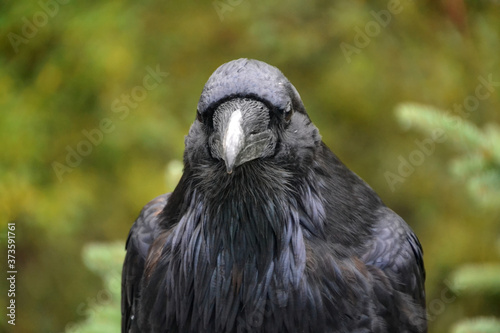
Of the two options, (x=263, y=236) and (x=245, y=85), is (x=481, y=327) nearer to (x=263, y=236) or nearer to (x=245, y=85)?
(x=263, y=236)

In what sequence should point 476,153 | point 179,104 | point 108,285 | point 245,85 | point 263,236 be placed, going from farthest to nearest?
point 179,104, point 108,285, point 476,153, point 263,236, point 245,85

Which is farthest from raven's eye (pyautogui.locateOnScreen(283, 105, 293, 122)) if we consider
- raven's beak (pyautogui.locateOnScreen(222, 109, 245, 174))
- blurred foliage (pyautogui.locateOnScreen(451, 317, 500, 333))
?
blurred foliage (pyautogui.locateOnScreen(451, 317, 500, 333))

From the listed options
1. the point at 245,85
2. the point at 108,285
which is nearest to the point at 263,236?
the point at 245,85

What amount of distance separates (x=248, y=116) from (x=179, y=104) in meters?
3.52

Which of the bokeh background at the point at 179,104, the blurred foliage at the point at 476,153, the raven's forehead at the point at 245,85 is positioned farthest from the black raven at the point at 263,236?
the bokeh background at the point at 179,104

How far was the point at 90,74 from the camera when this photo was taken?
5.35 m

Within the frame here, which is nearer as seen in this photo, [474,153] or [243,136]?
[243,136]

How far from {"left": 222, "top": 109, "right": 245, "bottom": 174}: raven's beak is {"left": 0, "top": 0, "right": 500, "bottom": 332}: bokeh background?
2.80 meters

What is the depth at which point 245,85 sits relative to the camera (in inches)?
94.9

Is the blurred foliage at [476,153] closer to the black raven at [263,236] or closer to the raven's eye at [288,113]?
the black raven at [263,236]

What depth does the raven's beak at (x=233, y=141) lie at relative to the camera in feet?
7.38

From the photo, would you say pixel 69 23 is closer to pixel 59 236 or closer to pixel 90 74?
pixel 90 74

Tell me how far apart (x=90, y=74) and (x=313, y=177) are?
3284 mm

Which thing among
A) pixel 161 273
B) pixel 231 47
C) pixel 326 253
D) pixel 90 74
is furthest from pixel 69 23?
pixel 326 253
